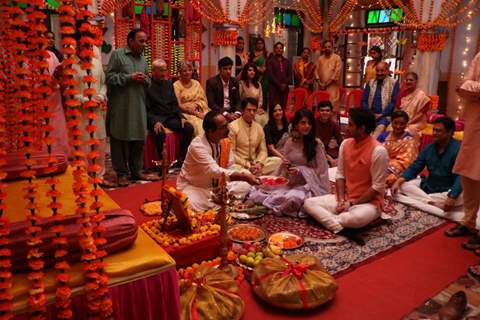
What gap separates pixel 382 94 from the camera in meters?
6.53

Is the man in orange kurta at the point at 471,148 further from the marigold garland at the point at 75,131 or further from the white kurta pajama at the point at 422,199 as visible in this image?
the marigold garland at the point at 75,131

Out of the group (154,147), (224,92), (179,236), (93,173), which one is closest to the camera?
(93,173)

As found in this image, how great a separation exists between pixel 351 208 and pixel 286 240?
0.66 m

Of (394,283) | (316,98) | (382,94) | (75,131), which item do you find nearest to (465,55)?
(316,98)

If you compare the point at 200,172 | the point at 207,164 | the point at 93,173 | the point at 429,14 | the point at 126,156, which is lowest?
the point at 126,156

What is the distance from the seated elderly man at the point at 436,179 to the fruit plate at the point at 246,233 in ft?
5.62

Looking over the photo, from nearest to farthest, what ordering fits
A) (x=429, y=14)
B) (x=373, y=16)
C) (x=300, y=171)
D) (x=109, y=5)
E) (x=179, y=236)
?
1. (x=179, y=236)
2. (x=300, y=171)
3. (x=109, y=5)
4. (x=429, y=14)
5. (x=373, y=16)

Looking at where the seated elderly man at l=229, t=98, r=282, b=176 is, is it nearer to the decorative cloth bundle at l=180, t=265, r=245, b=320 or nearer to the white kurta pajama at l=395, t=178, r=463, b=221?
the white kurta pajama at l=395, t=178, r=463, b=221

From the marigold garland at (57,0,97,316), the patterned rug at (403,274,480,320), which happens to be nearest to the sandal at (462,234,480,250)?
the patterned rug at (403,274,480,320)

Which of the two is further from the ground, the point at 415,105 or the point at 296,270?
the point at 415,105

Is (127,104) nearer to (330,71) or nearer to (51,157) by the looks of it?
(51,157)

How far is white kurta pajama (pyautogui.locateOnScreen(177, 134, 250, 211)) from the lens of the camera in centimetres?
365

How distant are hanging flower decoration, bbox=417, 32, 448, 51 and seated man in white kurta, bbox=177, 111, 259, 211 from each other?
5138mm

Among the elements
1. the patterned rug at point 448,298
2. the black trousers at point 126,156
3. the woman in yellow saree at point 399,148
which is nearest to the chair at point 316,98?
the woman in yellow saree at point 399,148
